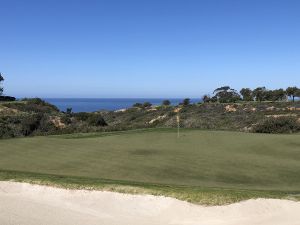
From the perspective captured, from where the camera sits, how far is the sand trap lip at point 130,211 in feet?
24.7

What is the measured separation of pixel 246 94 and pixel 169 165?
261 ft

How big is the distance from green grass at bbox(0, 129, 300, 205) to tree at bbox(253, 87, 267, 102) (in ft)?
223

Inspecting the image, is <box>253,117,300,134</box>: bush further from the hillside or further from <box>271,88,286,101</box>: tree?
<box>271,88,286,101</box>: tree

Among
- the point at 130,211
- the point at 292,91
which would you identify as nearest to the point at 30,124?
the point at 130,211

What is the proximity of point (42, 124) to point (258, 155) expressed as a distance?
2208 cm

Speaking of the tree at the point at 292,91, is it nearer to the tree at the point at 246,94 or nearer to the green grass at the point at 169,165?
the tree at the point at 246,94

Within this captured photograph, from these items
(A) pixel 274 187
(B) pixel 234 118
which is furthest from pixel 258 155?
(B) pixel 234 118

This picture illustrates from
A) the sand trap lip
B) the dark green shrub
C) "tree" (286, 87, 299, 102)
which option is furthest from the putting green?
"tree" (286, 87, 299, 102)

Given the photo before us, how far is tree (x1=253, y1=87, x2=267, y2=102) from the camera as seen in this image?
269 ft

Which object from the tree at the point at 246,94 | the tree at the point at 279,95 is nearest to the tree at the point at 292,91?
the tree at the point at 279,95

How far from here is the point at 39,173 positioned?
10.6 metres

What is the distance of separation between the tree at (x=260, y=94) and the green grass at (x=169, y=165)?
67.8 metres

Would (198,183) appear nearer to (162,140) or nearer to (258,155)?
(258,155)

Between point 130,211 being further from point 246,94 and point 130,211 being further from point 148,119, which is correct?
point 246,94
